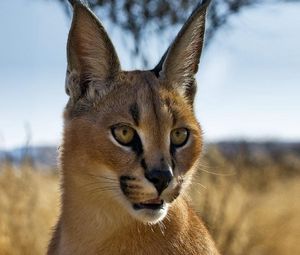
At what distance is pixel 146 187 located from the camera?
4.31 metres

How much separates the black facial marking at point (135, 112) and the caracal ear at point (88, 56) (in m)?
0.35

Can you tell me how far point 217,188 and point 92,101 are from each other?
18.5 feet

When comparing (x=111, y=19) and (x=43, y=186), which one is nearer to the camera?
(x=111, y=19)

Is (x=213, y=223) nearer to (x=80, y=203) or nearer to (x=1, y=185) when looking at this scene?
(x=1, y=185)

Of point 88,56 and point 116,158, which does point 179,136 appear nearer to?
point 116,158

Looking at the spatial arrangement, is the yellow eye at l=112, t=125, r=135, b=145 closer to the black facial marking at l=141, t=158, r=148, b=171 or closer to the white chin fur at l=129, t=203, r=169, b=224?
the black facial marking at l=141, t=158, r=148, b=171

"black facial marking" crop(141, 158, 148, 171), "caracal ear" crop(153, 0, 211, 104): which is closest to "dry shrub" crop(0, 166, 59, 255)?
"caracal ear" crop(153, 0, 211, 104)

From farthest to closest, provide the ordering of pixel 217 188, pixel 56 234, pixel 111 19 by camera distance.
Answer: pixel 217 188
pixel 111 19
pixel 56 234

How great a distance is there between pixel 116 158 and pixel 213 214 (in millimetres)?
5200

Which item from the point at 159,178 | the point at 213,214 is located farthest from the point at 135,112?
the point at 213,214

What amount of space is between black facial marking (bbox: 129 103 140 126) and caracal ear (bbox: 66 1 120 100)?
35 centimetres

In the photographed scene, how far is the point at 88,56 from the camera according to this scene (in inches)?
193

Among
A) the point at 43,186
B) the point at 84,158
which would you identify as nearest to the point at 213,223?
the point at 43,186

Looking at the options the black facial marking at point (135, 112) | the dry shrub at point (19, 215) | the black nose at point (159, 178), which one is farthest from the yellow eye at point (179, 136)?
the dry shrub at point (19, 215)
